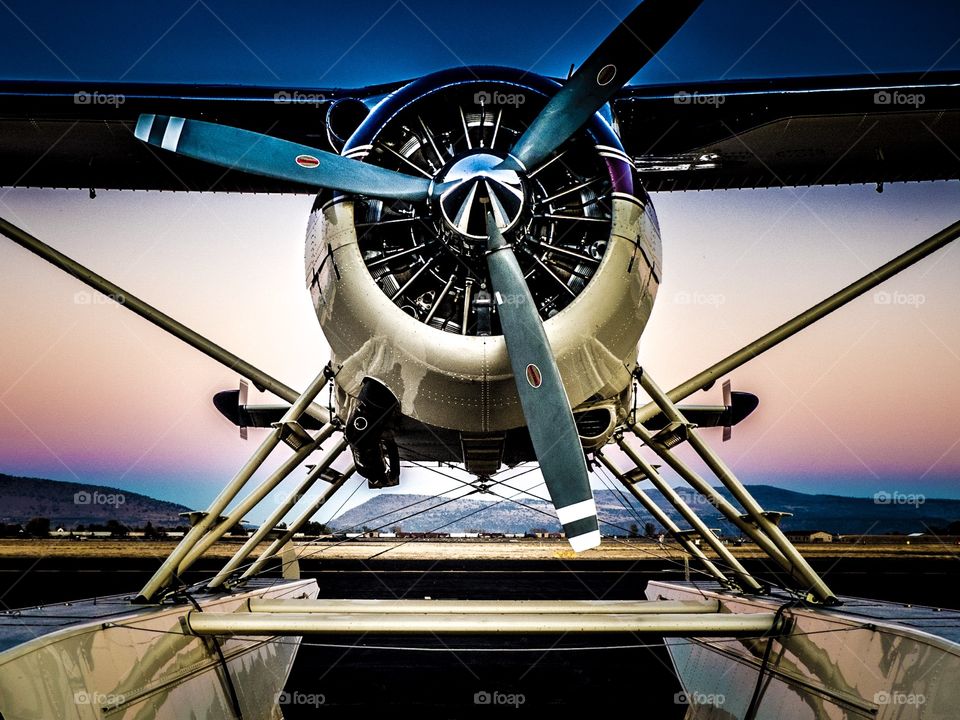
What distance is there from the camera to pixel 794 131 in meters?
5.75

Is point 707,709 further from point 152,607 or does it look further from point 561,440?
point 152,607

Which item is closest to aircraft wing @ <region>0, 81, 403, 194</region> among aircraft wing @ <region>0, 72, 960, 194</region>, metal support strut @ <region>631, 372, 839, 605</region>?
aircraft wing @ <region>0, 72, 960, 194</region>

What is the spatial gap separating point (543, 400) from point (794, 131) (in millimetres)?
4143

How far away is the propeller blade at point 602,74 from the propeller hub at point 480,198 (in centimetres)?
12

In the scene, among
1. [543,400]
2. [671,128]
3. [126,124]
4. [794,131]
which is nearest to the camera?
[543,400]

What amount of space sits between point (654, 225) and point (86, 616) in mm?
4181

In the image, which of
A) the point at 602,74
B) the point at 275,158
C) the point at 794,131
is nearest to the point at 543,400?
the point at 602,74

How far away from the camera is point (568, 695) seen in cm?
615

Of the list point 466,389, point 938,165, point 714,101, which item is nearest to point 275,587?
point 466,389

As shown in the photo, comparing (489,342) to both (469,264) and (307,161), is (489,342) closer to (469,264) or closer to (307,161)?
(469,264)

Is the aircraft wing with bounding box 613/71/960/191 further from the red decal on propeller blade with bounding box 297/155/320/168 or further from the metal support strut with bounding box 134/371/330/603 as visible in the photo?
the metal support strut with bounding box 134/371/330/603

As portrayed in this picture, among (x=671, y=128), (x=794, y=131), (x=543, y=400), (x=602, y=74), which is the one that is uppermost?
(x=794, y=131)

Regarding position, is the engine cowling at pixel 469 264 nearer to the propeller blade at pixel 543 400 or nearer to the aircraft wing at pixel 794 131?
the propeller blade at pixel 543 400

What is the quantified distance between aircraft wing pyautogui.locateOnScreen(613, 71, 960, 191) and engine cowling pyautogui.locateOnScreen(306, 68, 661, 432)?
1427 mm
